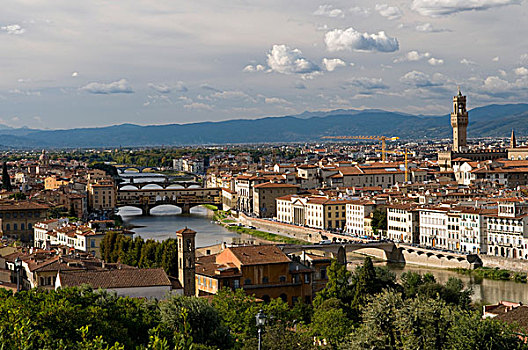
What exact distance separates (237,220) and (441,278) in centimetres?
2325

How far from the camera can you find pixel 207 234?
1628 inches

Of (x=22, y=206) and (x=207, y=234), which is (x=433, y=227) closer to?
(x=207, y=234)

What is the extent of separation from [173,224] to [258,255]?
27439 mm

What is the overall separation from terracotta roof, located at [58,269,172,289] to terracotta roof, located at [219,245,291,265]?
8.36 ft

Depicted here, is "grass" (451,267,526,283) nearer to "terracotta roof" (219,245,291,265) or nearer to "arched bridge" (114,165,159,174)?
"terracotta roof" (219,245,291,265)

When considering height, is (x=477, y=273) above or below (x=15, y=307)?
below

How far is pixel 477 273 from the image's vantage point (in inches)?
1153

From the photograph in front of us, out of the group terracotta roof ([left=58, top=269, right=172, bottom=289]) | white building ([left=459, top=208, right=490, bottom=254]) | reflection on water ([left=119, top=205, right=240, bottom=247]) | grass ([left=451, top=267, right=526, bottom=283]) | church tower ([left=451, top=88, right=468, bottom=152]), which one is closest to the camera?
terracotta roof ([left=58, top=269, right=172, bottom=289])

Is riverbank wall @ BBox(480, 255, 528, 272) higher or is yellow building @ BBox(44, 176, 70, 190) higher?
yellow building @ BBox(44, 176, 70, 190)

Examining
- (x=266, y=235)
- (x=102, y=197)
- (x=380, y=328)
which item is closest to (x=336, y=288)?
(x=380, y=328)

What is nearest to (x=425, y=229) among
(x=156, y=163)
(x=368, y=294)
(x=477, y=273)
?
(x=477, y=273)

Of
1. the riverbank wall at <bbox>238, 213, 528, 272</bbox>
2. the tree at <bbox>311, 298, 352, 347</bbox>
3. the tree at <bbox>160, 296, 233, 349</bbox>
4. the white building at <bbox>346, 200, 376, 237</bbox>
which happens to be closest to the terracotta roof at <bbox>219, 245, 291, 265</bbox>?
the tree at <bbox>311, 298, 352, 347</bbox>

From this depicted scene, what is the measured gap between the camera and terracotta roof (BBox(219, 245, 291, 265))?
1975 centimetres

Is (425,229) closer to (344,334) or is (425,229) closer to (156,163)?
(344,334)
